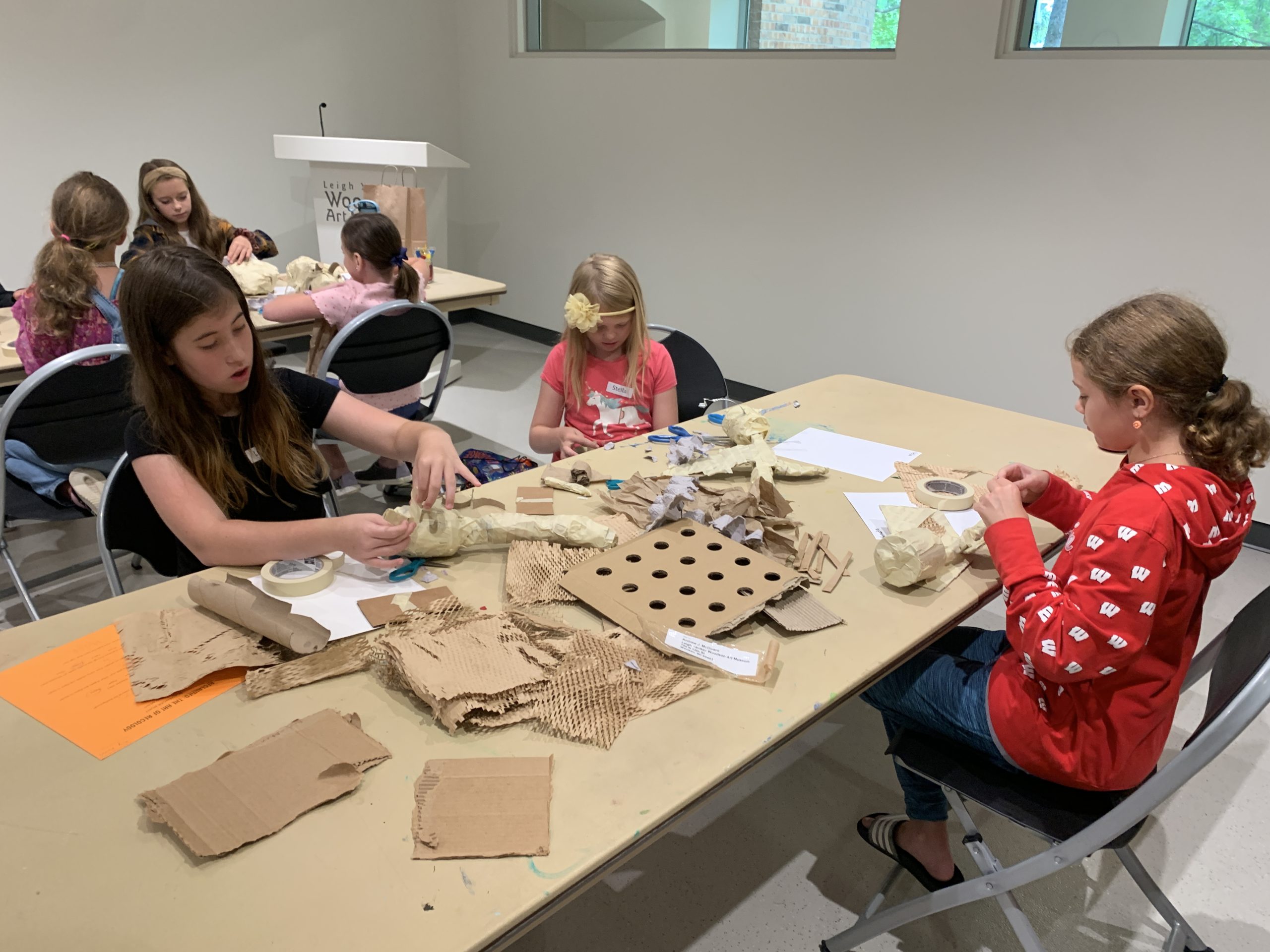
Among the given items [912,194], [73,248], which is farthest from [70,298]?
[912,194]

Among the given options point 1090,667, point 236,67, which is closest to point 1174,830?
point 1090,667

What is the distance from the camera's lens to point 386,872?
755mm

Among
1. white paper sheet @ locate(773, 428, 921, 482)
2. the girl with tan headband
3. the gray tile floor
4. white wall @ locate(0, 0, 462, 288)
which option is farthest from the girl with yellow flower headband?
white wall @ locate(0, 0, 462, 288)

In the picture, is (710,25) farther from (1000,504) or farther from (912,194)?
(1000,504)

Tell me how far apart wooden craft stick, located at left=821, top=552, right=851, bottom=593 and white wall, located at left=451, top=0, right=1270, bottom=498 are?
2.28 metres

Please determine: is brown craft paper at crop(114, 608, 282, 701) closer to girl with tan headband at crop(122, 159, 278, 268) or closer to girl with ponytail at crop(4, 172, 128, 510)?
girl with ponytail at crop(4, 172, 128, 510)

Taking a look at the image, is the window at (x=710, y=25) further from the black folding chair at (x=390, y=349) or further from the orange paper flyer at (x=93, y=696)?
the orange paper flyer at (x=93, y=696)

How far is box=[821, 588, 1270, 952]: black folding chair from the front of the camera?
98cm

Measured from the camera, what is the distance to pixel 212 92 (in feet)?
14.4

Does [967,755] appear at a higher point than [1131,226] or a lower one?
lower

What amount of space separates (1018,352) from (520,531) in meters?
2.70

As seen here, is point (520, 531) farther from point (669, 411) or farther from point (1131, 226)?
point (1131, 226)

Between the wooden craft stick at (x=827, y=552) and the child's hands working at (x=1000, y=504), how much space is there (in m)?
0.24

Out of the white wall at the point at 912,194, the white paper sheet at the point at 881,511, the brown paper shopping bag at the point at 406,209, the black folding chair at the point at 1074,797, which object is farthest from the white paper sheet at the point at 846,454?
the brown paper shopping bag at the point at 406,209
